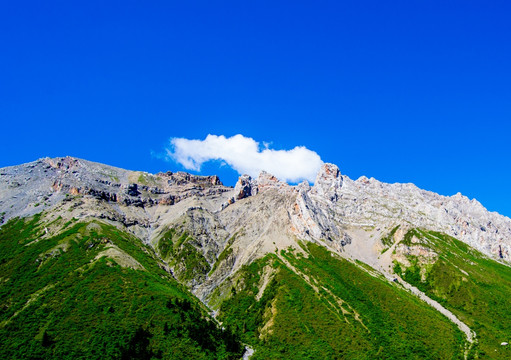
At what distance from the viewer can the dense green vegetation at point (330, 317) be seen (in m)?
130

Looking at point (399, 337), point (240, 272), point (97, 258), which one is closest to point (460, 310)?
point (399, 337)

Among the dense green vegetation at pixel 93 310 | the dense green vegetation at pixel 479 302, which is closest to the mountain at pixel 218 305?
the dense green vegetation at pixel 93 310

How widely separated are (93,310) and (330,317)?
87.3 metres

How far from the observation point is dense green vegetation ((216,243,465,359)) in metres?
130

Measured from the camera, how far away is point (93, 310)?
11675cm

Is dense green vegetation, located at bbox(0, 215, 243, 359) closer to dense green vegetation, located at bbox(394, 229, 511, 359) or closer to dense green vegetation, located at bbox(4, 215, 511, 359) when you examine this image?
dense green vegetation, located at bbox(4, 215, 511, 359)

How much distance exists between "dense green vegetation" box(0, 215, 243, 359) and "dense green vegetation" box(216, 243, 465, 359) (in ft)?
59.9

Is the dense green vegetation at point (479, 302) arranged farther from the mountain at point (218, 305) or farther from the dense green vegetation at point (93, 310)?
the dense green vegetation at point (93, 310)

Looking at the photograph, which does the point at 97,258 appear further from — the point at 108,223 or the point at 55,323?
the point at 108,223

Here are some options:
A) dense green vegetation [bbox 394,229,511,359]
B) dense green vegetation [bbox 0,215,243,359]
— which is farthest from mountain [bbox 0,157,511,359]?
dense green vegetation [bbox 394,229,511,359]

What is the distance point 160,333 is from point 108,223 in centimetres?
10043

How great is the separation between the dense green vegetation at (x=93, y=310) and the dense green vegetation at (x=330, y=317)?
18256 mm

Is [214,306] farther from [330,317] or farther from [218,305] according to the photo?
A: [330,317]

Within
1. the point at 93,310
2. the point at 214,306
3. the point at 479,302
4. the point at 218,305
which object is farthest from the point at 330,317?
the point at 93,310
